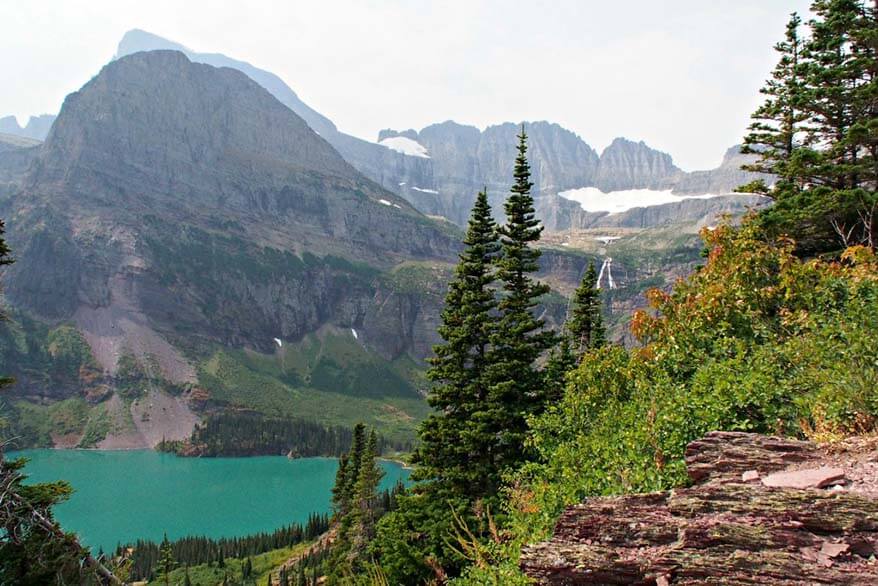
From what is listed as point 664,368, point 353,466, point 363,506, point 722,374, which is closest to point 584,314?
point 664,368

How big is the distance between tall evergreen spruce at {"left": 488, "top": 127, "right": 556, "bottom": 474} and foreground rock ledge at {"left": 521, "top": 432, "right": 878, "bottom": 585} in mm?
12822

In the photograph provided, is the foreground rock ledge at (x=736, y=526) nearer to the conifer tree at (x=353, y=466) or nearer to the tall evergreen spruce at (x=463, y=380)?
the tall evergreen spruce at (x=463, y=380)

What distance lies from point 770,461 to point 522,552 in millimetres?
5240

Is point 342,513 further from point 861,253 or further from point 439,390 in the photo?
point 861,253

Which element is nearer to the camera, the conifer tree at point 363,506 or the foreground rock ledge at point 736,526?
the foreground rock ledge at point 736,526

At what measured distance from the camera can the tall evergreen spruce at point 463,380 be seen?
84.4 ft

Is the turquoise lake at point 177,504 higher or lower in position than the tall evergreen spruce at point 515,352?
lower

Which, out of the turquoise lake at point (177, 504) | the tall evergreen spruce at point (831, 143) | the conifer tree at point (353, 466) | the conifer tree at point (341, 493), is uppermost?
the tall evergreen spruce at point (831, 143)

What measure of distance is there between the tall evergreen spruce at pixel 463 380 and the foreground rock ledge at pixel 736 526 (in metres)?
14.7

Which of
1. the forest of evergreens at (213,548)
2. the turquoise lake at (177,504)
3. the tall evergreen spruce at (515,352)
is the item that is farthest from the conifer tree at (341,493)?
the turquoise lake at (177,504)

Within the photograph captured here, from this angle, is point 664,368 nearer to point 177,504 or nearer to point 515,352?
point 515,352

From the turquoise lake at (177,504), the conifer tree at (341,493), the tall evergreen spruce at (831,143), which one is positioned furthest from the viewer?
the turquoise lake at (177,504)

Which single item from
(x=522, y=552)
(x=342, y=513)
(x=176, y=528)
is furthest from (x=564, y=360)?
(x=176, y=528)

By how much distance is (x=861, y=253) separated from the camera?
47.8 feet
